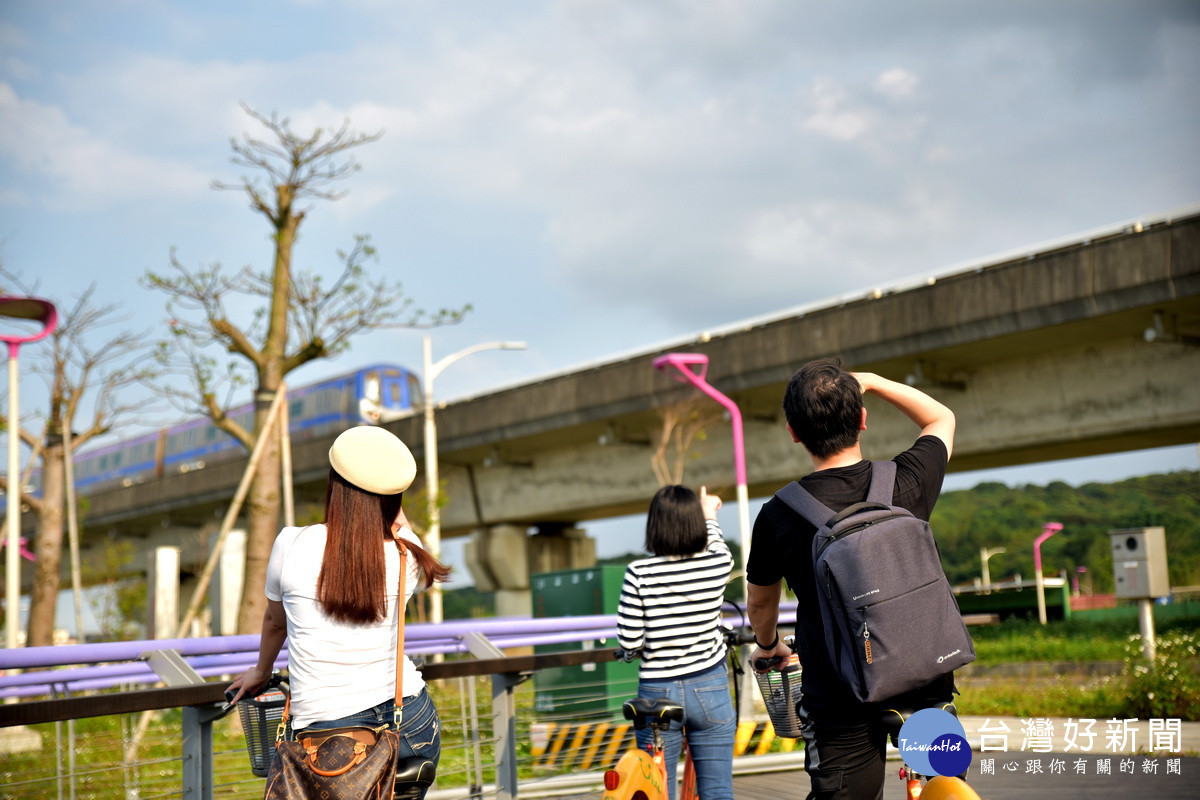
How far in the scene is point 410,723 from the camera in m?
3.34

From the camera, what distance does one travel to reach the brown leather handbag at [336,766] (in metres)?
3.02

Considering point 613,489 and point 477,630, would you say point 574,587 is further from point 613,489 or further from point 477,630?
point 613,489

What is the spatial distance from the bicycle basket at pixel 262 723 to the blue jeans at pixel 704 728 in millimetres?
1403

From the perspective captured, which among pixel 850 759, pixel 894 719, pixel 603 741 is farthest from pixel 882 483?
pixel 603 741

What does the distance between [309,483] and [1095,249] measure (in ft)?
73.1

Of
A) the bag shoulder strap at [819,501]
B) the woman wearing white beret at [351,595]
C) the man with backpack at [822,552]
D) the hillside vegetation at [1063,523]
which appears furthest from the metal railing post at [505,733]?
the hillside vegetation at [1063,523]

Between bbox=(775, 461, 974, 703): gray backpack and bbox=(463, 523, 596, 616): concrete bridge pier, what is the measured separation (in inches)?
977

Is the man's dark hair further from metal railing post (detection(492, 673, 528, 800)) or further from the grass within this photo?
the grass

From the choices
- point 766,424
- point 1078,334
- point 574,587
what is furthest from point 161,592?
point 1078,334

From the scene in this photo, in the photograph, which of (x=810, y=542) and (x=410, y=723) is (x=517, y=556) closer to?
(x=410, y=723)

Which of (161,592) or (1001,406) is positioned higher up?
(1001,406)

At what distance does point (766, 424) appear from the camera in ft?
70.7

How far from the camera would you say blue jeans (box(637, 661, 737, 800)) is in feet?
14.5

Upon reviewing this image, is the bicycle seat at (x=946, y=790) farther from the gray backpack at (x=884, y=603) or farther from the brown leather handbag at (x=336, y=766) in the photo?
the brown leather handbag at (x=336, y=766)
